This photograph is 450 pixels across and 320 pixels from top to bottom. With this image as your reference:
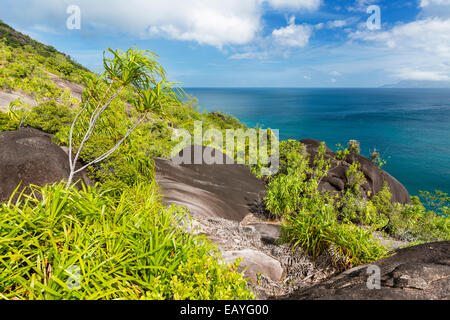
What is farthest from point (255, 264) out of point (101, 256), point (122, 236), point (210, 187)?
point (210, 187)

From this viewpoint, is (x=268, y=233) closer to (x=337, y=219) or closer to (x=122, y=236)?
(x=122, y=236)

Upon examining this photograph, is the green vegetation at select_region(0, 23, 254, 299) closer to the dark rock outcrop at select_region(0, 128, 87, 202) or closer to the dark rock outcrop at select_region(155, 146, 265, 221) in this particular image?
the dark rock outcrop at select_region(155, 146, 265, 221)

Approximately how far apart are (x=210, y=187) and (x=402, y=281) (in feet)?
29.3

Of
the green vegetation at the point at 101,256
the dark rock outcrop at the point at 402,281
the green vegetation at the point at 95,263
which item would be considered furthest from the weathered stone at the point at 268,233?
the green vegetation at the point at 95,263

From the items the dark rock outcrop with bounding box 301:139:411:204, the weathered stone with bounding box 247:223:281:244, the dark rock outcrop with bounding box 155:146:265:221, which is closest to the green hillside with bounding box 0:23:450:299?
the weathered stone with bounding box 247:223:281:244

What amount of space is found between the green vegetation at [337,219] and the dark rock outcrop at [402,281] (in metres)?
0.70

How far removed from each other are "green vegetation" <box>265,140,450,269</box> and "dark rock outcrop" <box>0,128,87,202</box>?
25.6 ft

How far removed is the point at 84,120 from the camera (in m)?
5.46

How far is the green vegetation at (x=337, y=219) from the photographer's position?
4.66 metres

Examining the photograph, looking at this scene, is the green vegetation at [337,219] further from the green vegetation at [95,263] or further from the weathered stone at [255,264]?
the green vegetation at [95,263]

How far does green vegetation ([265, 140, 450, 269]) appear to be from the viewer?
15.3ft

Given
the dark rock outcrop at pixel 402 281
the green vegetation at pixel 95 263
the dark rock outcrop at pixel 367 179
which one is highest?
the green vegetation at pixel 95 263

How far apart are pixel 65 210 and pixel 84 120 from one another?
123 inches

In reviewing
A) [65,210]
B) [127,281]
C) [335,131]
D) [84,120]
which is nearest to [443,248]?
[127,281]
